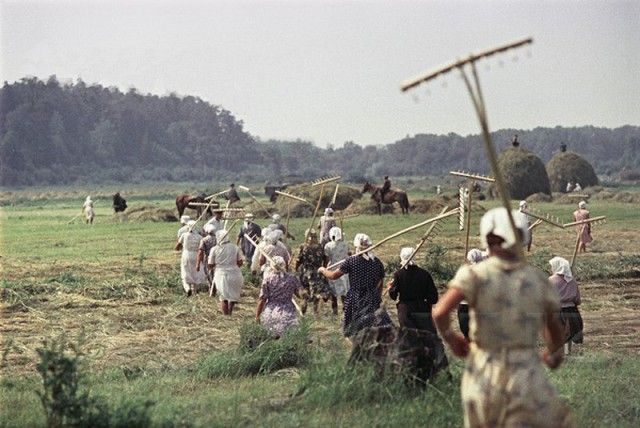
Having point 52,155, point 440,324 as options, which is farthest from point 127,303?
point 52,155

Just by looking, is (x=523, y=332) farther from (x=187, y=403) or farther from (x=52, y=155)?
(x=52, y=155)

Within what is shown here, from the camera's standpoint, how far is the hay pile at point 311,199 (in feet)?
130

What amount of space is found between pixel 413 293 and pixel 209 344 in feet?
13.2

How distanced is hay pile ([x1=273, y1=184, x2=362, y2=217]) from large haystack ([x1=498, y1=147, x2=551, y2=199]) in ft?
22.1

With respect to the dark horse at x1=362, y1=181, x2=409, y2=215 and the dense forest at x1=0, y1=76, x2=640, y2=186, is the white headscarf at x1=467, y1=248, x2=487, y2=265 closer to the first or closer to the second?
the dark horse at x1=362, y1=181, x2=409, y2=215

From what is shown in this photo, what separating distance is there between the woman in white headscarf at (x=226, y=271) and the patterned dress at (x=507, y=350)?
1006 cm

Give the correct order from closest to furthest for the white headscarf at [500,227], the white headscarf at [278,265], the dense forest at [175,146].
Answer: the white headscarf at [500,227] < the white headscarf at [278,265] < the dense forest at [175,146]

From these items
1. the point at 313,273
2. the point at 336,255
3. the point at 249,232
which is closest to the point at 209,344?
the point at 313,273

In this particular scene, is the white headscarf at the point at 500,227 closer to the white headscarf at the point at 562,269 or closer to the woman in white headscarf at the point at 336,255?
the white headscarf at the point at 562,269

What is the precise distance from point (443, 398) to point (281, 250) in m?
6.53

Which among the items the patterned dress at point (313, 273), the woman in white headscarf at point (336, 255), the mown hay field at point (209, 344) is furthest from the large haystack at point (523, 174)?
the patterned dress at point (313, 273)

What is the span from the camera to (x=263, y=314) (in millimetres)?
12234

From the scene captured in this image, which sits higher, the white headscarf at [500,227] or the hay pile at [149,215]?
the white headscarf at [500,227]

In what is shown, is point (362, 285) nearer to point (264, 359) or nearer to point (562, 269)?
point (264, 359)
